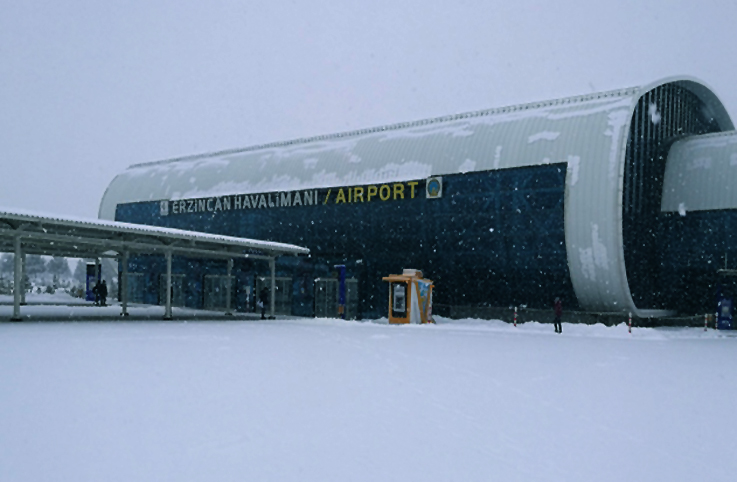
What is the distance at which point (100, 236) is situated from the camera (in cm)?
2959

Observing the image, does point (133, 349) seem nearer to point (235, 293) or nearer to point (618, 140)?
point (618, 140)

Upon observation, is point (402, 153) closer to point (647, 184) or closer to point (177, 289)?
point (647, 184)

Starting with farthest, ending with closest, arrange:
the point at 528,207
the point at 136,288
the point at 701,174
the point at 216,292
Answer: the point at 136,288 < the point at 216,292 < the point at 528,207 < the point at 701,174

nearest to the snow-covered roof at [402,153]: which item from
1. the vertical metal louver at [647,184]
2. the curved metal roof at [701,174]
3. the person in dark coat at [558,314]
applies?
the vertical metal louver at [647,184]

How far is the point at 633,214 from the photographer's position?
2867cm

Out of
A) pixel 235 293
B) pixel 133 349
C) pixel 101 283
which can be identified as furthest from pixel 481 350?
pixel 101 283

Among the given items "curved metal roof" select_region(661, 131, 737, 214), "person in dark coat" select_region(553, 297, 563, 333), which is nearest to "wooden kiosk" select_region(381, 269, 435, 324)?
"person in dark coat" select_region(553, 297, 563, 333)

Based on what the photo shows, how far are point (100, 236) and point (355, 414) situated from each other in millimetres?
23842

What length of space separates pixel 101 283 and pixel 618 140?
1286 inches

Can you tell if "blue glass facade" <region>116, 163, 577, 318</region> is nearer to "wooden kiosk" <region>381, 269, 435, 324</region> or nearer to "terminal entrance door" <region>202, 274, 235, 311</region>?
"terminal entrance door" <region>202, 274, 235, 311</region>

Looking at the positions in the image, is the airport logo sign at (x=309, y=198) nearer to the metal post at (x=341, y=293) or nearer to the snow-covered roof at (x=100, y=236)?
the snow-covered roof at (x=100, y=236)

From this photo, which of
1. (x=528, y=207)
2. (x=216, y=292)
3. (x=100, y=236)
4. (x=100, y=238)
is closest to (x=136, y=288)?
(x=216, y=292)

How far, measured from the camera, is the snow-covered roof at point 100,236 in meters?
23.2

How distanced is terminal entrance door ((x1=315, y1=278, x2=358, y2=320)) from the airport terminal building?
0.08m
